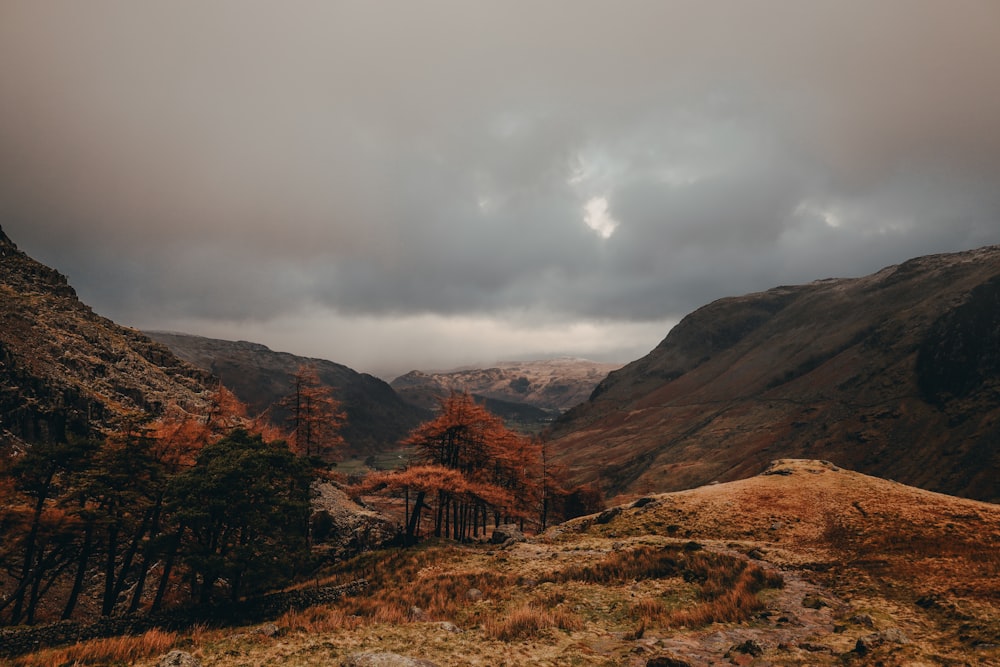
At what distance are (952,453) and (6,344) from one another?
550 feet

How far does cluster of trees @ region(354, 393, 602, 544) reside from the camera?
128ft

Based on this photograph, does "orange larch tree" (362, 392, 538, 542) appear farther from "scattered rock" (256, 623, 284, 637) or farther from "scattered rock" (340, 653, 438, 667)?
"scattered rock" (340, 653, 438, 667)

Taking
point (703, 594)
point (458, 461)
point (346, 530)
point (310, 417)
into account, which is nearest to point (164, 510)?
Answer: point (346, 530)

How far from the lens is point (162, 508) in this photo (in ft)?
91.8

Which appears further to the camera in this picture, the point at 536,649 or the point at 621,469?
the point at 621,469

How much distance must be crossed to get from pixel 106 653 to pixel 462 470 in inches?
1422

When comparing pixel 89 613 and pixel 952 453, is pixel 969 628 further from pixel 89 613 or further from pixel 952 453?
pixel 952 453

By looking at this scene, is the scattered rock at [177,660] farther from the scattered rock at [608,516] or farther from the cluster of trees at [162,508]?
the scattered rock at [608,516]

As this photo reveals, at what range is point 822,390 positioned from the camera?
151 m

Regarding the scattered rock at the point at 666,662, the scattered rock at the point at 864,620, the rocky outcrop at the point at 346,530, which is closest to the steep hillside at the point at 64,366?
the rocky outcrop at the point at 346,530

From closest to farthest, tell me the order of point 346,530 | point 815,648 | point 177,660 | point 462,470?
point 177,660, point 815,648, point 346,530, point 462,470

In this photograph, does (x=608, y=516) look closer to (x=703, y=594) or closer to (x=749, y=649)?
(x=703, y=594)

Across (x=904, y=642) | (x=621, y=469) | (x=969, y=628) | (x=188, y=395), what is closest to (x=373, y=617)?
(x=904, y=642)

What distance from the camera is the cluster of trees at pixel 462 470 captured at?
128ft
